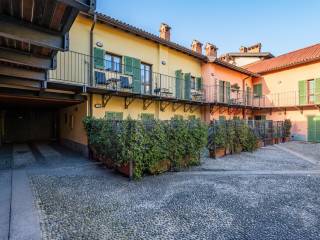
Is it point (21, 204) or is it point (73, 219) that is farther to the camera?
point (21, 204)

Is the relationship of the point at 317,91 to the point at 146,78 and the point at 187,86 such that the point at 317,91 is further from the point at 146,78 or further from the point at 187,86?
the point at 146,78

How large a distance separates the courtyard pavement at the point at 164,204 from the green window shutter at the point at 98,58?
4.94 metres

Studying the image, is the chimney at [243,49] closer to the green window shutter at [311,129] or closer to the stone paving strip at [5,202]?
the green window shutter at [311,129]

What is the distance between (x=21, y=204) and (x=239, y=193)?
4.77m

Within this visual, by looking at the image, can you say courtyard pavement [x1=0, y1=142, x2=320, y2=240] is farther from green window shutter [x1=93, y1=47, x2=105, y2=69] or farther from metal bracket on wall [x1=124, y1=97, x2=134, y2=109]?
green window shutter [x1=93, y1=47, x2=105, y2=69]

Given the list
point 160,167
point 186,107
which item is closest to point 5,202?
point 160,167

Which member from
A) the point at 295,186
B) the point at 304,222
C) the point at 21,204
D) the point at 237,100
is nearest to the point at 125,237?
the point at 21,204

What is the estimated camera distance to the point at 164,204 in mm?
4418

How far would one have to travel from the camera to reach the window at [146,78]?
11944 millimetres

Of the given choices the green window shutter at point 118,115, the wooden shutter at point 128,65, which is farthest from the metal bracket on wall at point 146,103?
the wooden shutter at point 128,65

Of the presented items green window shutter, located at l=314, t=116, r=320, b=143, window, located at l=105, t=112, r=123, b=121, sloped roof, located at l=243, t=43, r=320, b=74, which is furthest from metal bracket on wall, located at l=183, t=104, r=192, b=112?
green window shutter, located at l=314, t=116, r=320, b=143

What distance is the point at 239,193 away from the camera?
16.7 ft

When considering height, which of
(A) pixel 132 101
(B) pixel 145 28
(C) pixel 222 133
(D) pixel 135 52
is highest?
(B) pixel 145 28

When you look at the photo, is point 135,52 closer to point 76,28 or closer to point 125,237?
point 76,28
